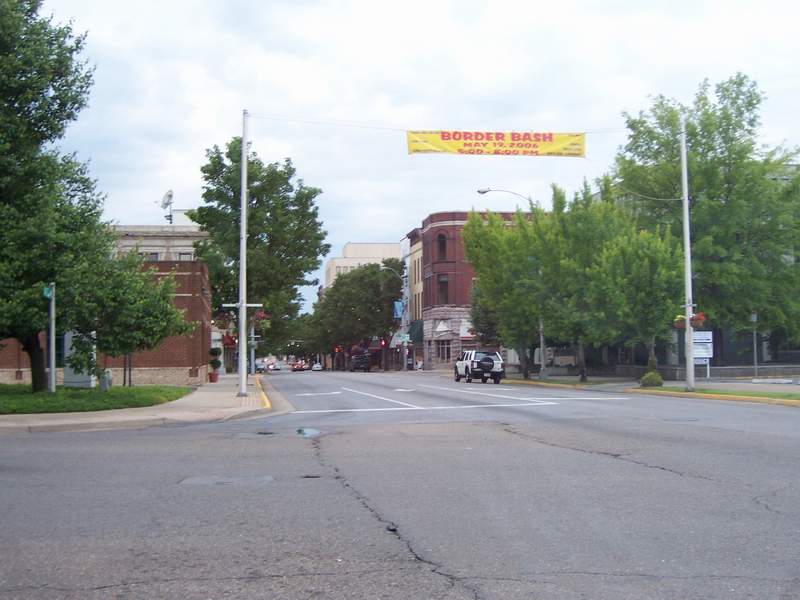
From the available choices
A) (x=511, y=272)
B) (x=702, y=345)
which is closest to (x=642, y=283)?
(x=702, y=345)

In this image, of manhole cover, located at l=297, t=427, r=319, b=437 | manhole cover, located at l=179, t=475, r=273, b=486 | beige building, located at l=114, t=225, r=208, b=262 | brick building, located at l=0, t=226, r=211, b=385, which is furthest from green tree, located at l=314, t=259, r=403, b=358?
manhole cover, located at l=179, t=475, r=273, b=486

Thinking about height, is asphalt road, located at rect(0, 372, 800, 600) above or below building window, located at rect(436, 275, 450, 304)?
below

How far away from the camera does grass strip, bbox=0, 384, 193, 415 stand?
21.0 metres

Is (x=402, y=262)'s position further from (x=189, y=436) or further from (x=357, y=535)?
(x=357, y=535)

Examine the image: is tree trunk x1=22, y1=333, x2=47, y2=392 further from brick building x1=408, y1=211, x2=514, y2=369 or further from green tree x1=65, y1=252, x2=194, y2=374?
brick building x1=408, y1=211, x2=514, y2=369

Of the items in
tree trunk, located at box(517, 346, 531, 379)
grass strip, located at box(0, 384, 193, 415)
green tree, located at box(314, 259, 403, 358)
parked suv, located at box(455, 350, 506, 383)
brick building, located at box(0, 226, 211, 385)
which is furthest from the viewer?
green tree, located at box(314, 259, 403, 358)

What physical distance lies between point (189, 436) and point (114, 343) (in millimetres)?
8331

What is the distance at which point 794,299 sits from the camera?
4697 cm

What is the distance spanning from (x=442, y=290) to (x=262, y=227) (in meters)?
41.8

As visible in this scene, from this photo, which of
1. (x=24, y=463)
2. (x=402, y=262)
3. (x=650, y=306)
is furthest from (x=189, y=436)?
(x=402, y=262)

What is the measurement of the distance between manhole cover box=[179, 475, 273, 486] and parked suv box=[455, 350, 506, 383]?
35.5 metres

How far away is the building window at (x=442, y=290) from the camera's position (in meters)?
85.5

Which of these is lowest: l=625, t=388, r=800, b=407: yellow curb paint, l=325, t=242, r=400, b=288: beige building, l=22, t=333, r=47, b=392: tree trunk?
l=625, t=388, r=800, b=407: yellow curb paint

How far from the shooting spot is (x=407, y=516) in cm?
838
